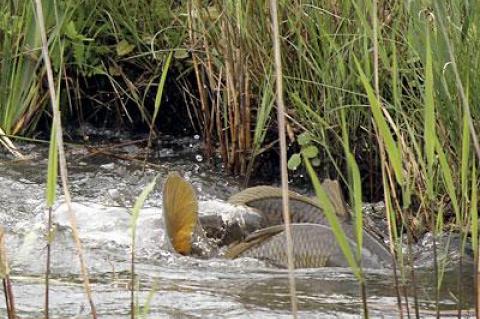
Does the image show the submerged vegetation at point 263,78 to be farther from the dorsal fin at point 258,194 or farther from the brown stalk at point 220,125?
the dorsal fin at point 258,194

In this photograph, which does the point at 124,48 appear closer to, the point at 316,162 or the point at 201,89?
the point at 201,89

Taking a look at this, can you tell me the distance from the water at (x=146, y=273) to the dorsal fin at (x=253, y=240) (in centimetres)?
5

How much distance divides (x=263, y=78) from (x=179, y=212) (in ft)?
3.31

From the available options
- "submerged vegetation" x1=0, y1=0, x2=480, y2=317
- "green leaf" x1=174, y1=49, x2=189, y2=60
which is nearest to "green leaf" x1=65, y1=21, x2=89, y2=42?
"submerged vegetation" x1=0, y1=0, x2=480, y2=317

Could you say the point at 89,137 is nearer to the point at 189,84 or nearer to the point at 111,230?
the point at 189,84

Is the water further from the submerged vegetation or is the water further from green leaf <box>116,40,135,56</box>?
green leaf <box>116,40,135,56</box>

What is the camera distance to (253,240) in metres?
3.73

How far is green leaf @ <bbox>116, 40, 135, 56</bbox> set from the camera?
17.0 feet

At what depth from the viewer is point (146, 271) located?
3469 millimetres

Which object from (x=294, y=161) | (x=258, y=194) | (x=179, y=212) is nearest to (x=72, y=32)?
(x=294, y=161)

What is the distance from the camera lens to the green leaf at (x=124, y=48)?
5168 millimetres

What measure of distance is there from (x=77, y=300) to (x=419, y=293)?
1.02m

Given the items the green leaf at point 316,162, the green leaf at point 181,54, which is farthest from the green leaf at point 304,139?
the green leaf at point 181,54

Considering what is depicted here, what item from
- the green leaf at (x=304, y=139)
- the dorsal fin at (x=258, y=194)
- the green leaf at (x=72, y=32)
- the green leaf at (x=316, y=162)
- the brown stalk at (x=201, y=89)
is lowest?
the dorsal fin at (x=258, y=194)
